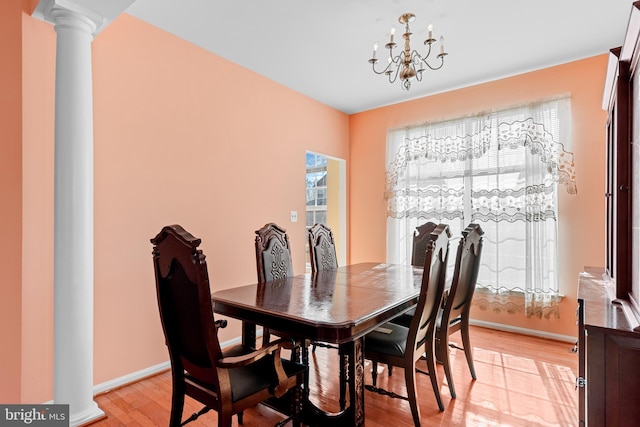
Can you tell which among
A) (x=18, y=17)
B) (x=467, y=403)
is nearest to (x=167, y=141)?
(x=18, y=17)

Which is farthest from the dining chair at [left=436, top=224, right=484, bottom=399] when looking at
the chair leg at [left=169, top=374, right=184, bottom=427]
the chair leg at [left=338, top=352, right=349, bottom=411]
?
the chair leg at [left=169, top=374, right=184, bottom=427]

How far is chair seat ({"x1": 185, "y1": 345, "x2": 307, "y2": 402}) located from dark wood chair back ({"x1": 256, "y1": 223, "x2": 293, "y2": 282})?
2.94ft

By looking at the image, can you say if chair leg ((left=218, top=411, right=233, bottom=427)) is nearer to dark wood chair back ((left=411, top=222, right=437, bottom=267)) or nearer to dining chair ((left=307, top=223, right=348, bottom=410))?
dining chair ((left=307, top=223, right=348, bottom=410))

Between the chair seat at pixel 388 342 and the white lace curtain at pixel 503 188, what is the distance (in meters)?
2.03

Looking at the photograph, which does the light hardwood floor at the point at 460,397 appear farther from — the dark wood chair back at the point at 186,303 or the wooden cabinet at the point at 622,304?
the dark wood chair back at the point at 186,303

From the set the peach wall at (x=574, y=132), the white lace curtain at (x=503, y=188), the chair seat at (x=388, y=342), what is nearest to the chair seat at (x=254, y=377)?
the chair seat at (x=388, y=342)

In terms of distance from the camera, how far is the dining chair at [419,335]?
6.03ft

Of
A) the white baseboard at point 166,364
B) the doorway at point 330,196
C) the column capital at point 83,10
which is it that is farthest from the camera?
the doorway at point 330,196

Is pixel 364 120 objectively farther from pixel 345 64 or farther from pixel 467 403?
pixel 467 403

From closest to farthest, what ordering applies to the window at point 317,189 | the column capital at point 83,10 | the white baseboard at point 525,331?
the column capital at point 83,10
the white baseboard at point 525,331
the window at point 317,189

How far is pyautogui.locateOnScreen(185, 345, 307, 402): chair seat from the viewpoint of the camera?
4.79 ft

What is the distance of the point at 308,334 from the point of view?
5.11 feet

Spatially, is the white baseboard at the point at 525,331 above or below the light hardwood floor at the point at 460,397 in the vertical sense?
above

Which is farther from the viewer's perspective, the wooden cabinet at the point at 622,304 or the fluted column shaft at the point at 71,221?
the fluted column shaft at the point at 71,221
